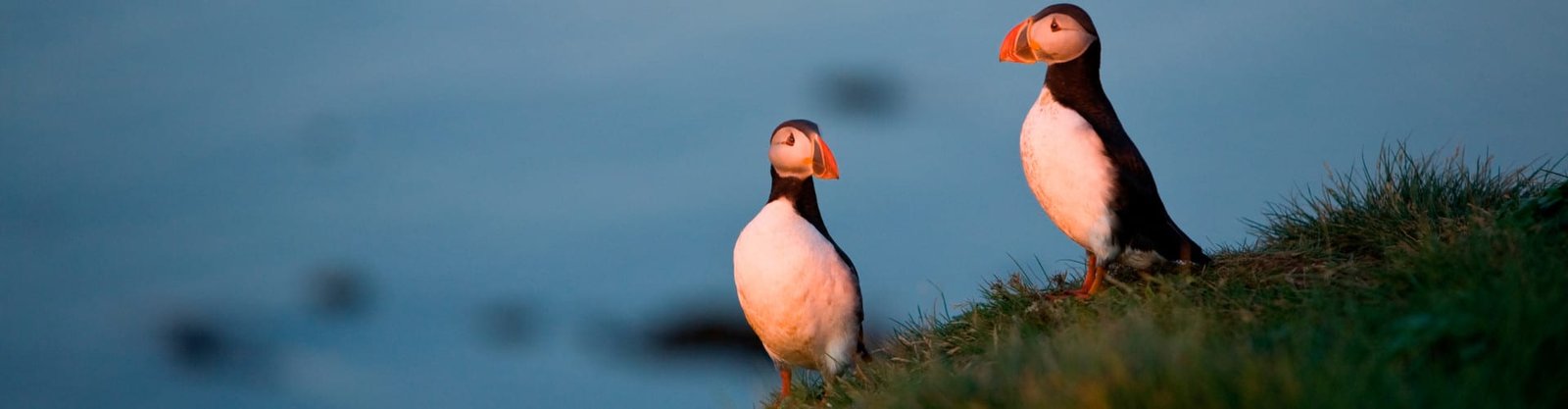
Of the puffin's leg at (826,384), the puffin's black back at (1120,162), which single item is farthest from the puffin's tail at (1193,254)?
the puffin's leg at (826,384)

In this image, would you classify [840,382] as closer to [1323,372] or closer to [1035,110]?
[1035,110]

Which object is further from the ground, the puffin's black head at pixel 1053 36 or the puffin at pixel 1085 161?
the puffin's black head at pixel 1053 36

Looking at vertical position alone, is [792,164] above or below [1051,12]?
below

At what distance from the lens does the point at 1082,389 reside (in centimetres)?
423

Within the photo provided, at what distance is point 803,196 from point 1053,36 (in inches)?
61.7

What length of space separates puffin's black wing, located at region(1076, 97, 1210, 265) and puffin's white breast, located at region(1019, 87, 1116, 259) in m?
0.05

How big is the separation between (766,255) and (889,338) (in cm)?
153

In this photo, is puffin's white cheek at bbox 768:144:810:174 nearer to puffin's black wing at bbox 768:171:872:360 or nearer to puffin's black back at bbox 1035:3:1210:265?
puffin's black wing at bbox 768:171:872:360

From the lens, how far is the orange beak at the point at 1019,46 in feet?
25.0

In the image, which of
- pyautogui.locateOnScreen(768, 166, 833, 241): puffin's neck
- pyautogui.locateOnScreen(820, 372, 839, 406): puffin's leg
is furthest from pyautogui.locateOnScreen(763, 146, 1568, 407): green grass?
pyautogui.locateOnScreen(768, 166, 833, 241): puffin's neck

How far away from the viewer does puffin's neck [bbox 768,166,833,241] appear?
7.68 meters

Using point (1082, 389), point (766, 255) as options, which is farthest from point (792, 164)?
point (1082, 389)

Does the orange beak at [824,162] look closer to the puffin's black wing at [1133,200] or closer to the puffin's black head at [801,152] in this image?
the puffin's black head at [801,152]

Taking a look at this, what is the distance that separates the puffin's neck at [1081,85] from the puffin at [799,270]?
1270 mm
